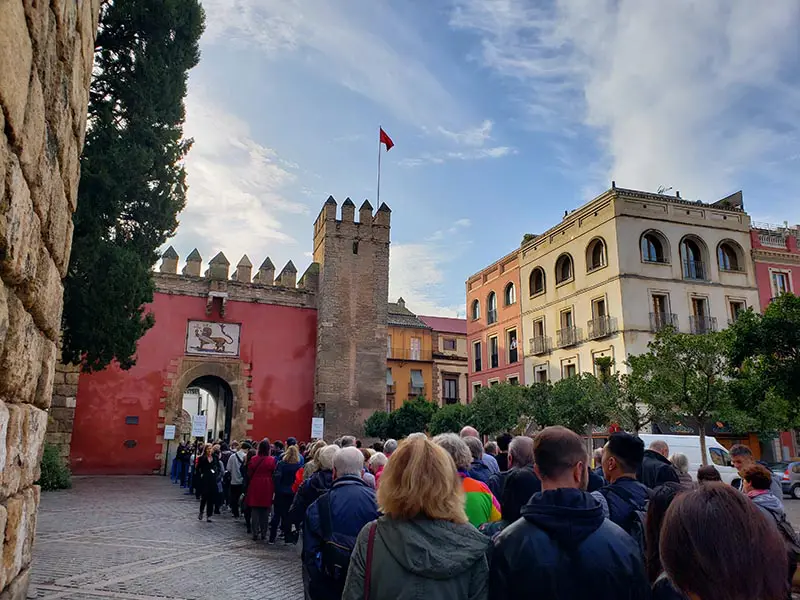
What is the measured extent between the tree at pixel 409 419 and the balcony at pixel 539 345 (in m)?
5.71

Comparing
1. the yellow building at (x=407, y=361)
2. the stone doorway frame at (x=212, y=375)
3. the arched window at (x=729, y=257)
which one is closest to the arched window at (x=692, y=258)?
the arched window at (x=729, y=257)

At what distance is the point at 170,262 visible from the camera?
24.2 m

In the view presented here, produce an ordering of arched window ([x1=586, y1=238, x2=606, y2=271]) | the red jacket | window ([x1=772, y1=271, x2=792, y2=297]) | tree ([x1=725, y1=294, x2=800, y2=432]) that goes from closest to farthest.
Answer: the red jacket → tree ([x1=725, y1=294, x2=800, y2=432]) → arched window ([x1=586, y1=238, x2=606, y2=271]) → window ([x1=772, y1=271, x2=792, y2=297])

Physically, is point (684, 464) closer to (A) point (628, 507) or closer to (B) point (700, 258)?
(A) point (628, 507)

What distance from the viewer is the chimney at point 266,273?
83.5ft

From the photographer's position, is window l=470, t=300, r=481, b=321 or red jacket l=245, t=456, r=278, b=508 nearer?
red jacket l=245, t=456, r=278, b=508

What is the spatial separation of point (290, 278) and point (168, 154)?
12177 millimetres

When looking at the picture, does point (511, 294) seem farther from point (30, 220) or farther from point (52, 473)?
point (30, 220)

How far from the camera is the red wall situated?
842 inches

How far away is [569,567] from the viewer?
6.58ft

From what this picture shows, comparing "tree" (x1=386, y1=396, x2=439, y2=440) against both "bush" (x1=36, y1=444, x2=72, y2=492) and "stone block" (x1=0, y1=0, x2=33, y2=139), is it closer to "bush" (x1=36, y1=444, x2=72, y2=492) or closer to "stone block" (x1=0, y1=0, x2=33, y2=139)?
"bush" (x1=36, y1=444, x2=72, y2=492)

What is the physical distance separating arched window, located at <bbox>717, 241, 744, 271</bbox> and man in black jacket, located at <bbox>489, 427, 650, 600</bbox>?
1077 inches

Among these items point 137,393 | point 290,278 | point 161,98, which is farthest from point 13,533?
point 290,278

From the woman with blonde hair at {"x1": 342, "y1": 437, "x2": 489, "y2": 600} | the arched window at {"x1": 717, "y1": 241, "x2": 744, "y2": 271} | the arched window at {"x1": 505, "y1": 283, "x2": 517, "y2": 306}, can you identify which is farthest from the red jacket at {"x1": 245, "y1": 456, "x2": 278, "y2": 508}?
the arched window at {"x1": 717, "y1": 241, "x2": 744, "y2": 271}
